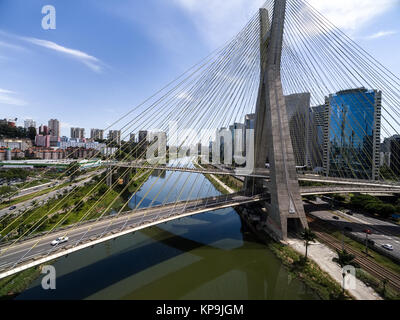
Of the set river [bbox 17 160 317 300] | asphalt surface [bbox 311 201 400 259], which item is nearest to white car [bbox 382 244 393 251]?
asphalt surface [bbox 311 201 400 259]

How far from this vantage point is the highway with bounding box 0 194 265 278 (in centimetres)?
668

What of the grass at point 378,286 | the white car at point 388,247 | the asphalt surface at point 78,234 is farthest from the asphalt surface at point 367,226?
the asphalt surface at point 78,234

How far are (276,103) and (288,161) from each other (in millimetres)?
4319

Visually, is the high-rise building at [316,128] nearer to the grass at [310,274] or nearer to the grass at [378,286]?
the grass at [310,274]

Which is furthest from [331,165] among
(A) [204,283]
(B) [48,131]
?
(B) [48,131]

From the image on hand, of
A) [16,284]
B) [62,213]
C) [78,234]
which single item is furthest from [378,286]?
[62,213]

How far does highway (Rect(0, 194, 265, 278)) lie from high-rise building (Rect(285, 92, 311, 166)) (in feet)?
54.8

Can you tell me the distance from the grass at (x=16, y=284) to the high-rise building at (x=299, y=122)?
26195 millimetres

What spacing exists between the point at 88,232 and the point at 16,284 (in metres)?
3.78

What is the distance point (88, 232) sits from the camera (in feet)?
28.4

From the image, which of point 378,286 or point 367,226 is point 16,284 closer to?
point 378,286

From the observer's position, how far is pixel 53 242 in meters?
7.46

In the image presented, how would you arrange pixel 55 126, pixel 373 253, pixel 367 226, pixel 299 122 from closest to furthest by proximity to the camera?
Result: pixel 373 253 → pixel 367 226 → pixel 299 122 → pixel 55 126

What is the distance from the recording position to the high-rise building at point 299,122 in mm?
23594
